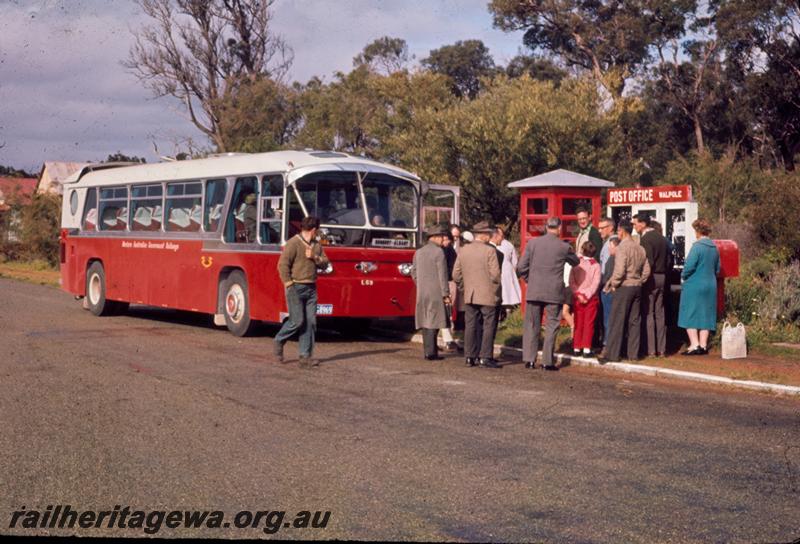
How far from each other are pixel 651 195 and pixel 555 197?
358cm

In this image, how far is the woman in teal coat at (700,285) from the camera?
47.1ft

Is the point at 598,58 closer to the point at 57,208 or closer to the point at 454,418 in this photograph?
the point at 57,208

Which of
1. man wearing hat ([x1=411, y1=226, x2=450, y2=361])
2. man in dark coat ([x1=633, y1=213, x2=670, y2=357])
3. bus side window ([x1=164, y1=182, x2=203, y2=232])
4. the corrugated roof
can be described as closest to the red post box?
man in dark coat ([x1=633, y1=213, x2=670, y2=357])

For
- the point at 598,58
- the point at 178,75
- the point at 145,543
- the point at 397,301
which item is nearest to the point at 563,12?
the point at 598,58

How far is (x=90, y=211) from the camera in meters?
23.6

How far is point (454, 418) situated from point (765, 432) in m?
2.73

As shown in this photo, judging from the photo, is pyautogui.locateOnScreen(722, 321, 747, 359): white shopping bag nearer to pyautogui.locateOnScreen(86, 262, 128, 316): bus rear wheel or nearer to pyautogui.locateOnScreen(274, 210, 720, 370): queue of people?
pyautogui.locateOnScreen(274, 210, 720, 370): queue of people

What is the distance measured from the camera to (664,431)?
31.2 ft

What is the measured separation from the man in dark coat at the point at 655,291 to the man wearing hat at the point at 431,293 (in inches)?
106

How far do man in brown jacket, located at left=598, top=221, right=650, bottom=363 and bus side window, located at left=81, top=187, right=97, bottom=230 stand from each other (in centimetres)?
1284

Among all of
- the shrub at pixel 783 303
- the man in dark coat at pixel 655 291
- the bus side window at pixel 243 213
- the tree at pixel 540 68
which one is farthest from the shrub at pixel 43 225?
the man in dark coat at pixel 655 291

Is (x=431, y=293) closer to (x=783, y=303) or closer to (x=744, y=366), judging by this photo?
(x=744, y=366)

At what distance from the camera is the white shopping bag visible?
14102 millimetres

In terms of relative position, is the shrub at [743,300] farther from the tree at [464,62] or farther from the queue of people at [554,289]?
the tree at [464,62]
